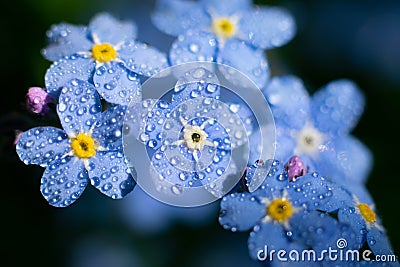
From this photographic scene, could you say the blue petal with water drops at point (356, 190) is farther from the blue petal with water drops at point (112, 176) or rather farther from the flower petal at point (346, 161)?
the blue petal with water drops at point (112, 176)

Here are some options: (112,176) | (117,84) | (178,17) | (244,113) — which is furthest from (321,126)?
(112,176)

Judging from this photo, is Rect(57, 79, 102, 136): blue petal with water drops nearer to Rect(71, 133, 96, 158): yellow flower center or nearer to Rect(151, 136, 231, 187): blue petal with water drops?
Rect(71, 133, 96, 158): yellow flower center

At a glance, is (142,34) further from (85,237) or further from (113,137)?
(113,137)

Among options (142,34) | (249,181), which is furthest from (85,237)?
(249,181)

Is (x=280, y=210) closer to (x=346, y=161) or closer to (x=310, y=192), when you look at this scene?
(x=310, y=192)

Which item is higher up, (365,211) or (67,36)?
(67,36)

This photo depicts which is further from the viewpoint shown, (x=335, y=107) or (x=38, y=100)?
(x=335, y=107)
